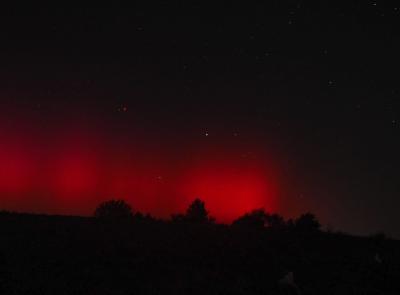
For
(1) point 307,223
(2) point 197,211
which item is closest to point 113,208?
Result: (2) point 197,211

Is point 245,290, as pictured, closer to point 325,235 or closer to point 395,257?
point 395,257

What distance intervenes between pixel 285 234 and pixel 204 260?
9119mm

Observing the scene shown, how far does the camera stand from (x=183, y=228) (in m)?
29.2

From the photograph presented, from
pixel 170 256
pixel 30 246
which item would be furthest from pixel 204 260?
pixel 30 246

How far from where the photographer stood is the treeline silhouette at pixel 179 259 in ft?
58.1

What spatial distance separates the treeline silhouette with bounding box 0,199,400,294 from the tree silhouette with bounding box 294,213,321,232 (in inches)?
90.6

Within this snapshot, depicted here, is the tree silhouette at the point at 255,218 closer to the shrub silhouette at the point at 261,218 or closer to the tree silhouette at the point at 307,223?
the shrub silhouette at the point at 261,218

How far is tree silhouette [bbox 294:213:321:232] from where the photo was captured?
35062 millimetres

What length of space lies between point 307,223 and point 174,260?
16326 millimetres

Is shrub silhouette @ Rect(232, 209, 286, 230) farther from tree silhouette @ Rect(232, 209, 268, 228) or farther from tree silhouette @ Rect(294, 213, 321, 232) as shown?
tree silhouette @ Rect(294, 213, 321, 232)

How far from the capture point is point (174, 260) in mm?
21766

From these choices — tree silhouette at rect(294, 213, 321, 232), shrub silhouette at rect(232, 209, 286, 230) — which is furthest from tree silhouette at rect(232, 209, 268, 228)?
tree silhouette at rect(294, 213, 321, 232)

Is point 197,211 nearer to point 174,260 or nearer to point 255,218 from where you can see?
point 255,218

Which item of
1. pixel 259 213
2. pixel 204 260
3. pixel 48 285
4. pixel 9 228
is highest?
pixel 259 213
